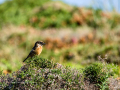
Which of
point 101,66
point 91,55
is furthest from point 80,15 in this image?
point 101,66

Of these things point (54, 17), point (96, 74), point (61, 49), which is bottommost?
point (96, 74)

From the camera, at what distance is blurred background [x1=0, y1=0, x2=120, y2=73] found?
9866 mm

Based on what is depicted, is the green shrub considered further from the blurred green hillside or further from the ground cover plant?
the blurred green hillside

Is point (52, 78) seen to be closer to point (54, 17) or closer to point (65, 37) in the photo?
point (65, 37)

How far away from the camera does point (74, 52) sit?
39.6 feet

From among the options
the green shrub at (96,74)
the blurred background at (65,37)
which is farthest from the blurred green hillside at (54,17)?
the green shrub at (96,74)

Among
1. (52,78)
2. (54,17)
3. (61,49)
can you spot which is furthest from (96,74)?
(54,17)

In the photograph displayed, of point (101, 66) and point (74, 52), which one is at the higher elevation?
point (74, 52)

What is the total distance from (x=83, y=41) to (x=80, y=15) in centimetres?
510

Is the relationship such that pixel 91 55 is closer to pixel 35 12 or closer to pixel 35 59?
pixel 35 59

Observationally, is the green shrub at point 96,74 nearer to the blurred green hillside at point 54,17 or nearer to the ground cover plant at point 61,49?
the ground cover plant at point 61,49

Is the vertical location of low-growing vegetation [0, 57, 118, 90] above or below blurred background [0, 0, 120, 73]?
below

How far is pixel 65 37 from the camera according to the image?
47.0ft

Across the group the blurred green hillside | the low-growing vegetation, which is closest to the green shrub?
the low-growing vegetation
